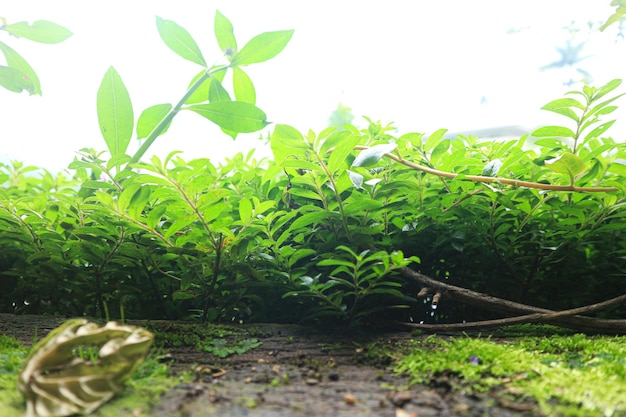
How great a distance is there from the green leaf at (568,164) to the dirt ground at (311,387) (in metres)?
0.37

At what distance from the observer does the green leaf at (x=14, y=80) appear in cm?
84

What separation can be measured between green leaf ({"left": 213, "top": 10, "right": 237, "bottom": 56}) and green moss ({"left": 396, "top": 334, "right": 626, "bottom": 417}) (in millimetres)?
633

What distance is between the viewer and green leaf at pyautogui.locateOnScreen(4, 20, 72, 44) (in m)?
0.83

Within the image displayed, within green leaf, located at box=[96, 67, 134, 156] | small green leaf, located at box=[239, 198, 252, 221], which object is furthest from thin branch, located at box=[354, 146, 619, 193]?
green leaf, located at box=[96, 67, 134, 156]

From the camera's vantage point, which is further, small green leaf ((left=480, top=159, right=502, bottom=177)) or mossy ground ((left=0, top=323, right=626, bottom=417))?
small green leaf ((left=480, top=159, right=502, bottom=177))

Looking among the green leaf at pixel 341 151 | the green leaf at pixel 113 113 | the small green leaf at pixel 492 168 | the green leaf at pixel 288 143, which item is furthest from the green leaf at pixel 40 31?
the small green leaf at pixel 492 168

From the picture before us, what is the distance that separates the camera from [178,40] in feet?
2.41

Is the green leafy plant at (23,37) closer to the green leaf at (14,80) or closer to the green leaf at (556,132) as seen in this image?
the green leaf at (14,80)

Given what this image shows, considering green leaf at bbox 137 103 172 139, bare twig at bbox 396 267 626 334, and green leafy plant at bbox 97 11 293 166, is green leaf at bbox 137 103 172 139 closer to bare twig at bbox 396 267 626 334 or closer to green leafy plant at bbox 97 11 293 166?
green leafy plant at bbox 97 11 293 166

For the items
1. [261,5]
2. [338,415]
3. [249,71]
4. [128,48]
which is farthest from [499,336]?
[128,48]

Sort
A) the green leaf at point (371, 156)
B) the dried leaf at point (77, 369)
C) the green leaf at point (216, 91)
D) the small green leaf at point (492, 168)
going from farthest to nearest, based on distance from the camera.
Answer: the green leaf at point (216, 91), the small green leaf at point (492, 168), the green leaf at point (371, 156), the dried leaf at point (77, 369)

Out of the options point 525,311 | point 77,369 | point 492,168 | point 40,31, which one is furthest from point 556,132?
point 40,31

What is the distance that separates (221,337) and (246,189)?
0.27m

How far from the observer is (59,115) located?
1322 millimetres
